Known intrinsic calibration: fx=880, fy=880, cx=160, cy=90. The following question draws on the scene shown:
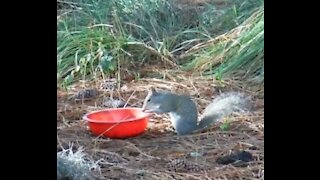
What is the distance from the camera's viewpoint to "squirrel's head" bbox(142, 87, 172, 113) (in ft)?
7.93

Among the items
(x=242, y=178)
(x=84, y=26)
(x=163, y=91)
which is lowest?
(x=242, y=178)

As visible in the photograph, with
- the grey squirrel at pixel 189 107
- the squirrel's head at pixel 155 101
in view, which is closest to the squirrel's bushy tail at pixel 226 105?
the grey squirrel at pixel 189 107

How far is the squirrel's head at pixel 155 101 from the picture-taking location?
2.42 metres

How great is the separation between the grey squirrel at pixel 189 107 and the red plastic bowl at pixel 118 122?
3 cm

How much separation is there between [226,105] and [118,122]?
299 mm

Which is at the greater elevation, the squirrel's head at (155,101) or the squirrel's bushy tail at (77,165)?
the squirrel's head at (155,101)

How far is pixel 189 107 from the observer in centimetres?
244

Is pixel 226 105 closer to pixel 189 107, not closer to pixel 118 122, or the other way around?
pixel 189 107

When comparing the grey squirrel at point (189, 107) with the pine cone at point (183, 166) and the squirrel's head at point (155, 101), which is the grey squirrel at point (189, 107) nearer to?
the squirrel's head at point (155, 101)

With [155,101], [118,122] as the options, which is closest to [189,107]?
[155,101]
